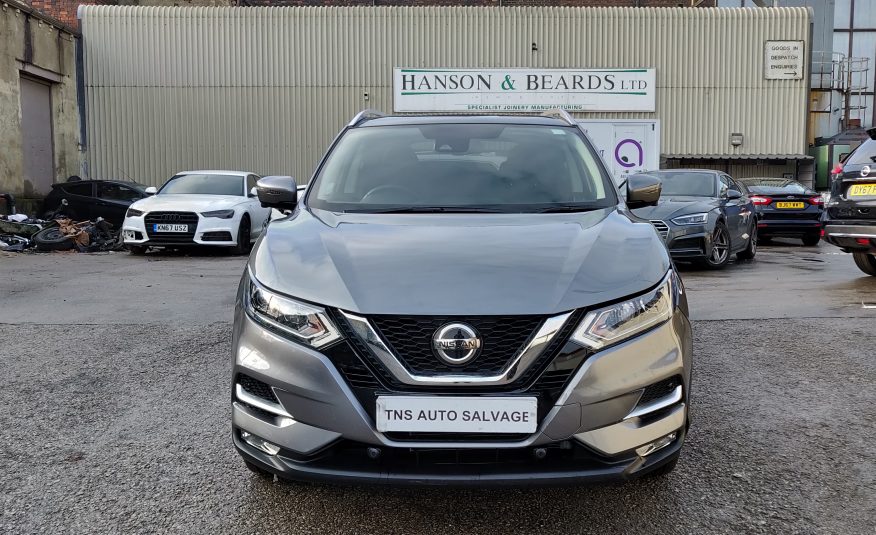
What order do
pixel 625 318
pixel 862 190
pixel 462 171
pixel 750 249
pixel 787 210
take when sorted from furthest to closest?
pixel 787 210, pixel 750 249, pixel 862 190, pixel 462 171, pixel 625 318

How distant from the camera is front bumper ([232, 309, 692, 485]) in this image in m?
2.25

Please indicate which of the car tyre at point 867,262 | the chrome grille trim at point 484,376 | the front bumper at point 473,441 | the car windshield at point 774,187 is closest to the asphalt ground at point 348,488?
the front bumper at point 473,441

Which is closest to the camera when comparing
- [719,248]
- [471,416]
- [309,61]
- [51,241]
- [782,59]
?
[471,416]

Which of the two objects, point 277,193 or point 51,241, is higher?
point 277,193

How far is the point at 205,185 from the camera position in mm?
13352

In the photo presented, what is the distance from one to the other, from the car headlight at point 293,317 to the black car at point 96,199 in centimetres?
1418

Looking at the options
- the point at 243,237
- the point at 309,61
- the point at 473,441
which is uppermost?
the point at 309,61

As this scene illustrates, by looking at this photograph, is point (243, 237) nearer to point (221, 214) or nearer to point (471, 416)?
point (221, 214)

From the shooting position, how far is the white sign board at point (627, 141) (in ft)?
68.9

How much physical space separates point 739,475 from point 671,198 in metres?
7.64

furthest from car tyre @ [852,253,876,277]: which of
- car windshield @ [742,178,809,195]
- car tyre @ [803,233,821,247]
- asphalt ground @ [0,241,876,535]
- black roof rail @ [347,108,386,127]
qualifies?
black roof rail @ [347,108,386,127]

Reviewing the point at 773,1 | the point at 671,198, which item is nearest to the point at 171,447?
the point at 671,198

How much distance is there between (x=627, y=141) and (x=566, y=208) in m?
18.8

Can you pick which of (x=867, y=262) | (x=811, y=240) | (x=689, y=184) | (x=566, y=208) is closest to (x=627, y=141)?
(x=811, y=240)
